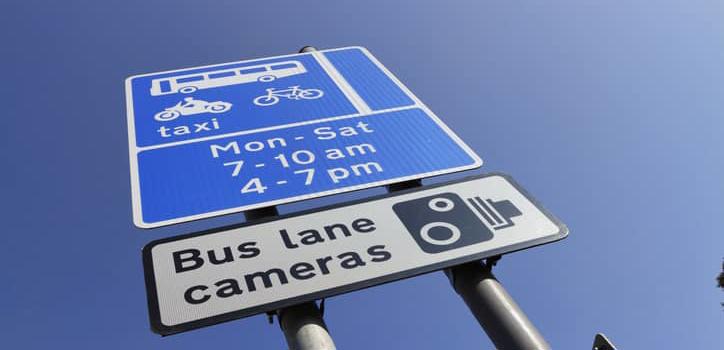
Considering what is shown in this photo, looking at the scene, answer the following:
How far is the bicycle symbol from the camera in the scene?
289cm

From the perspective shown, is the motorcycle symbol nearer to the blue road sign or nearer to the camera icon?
the blue road sign

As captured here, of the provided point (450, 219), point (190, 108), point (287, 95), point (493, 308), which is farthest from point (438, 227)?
point (190, 108)

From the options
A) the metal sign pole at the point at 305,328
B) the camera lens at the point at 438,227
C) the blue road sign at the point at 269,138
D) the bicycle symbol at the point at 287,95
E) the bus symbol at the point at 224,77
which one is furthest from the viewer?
the bus symbol at the point at 224,77

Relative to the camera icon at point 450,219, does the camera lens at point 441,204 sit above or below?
above

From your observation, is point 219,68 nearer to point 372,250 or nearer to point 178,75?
point 178,75

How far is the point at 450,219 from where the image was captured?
184 cm

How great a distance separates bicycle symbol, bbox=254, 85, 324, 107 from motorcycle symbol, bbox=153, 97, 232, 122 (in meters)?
0.17

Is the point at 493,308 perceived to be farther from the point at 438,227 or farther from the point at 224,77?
the point at 224,77

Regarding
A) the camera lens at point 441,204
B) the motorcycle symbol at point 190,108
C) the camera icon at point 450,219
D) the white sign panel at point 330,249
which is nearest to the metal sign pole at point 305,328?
the white sign panel at point 330,249

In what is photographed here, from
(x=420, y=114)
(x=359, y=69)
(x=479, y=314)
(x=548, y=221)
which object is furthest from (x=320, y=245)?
(x=359, y=69)

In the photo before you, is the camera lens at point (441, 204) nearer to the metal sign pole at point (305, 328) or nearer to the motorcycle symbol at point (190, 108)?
the metal sign pole at point (305, 328)

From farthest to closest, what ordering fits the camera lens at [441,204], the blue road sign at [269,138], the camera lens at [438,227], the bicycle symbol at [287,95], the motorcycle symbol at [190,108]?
the bicycle symbol at [287,95] < the motorcycle symbol at [190,108] < the blue road sign at [269,138] < the camera lens at [441,204] < the camera lens at [438,227]

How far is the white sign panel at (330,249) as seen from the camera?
5.00ft

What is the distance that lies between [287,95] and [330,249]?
144 centimetres
